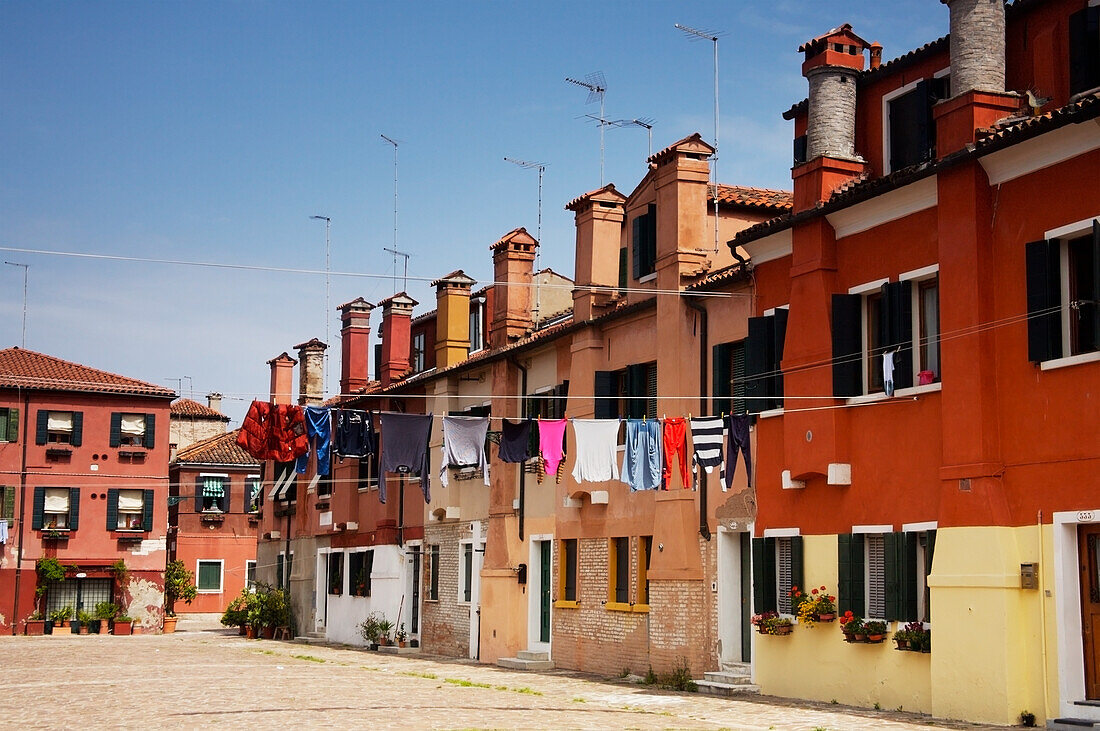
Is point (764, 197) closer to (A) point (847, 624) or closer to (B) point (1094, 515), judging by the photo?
(A) point (847, 624)

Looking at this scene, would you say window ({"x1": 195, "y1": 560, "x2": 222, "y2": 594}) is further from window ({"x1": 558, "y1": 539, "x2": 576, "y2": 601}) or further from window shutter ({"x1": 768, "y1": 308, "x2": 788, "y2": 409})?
window shutter ({"x1": 768, "y1": 308, "x2": 788, "y2": 409})

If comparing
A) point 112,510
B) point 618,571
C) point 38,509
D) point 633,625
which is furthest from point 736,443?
point 38,509

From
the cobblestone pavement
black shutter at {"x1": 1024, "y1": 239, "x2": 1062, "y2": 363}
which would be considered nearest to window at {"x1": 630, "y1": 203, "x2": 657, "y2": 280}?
the cobblestone pavement

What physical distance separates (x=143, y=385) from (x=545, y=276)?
21.2 metres

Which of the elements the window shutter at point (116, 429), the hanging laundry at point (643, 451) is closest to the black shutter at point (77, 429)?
the window shutter at point (116, 429)

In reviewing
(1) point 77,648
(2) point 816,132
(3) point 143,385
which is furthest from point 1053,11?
(3) point 143,385

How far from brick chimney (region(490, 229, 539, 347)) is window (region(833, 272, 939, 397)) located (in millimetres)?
13112

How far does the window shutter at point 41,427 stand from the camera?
49.4m

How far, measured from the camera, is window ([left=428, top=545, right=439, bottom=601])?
3459 centimetres

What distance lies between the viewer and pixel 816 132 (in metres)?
21.1

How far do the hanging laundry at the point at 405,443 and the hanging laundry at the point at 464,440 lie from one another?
1.77 ft

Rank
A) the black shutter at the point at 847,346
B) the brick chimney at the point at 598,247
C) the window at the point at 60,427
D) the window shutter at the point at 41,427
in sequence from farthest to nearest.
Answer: the window at the point at 60,427, the window shutter at the point at 41,427, the brick chimney at the point at 598,247, the black shutter at the point at 847,346

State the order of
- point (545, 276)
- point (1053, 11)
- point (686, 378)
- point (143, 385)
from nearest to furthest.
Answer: point (1053, 11), point (686, 378), point (545, 276), point (143, 385)

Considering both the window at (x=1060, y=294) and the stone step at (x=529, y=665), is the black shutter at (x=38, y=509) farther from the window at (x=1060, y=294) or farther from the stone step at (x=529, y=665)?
the window at (x=1060, y=294)
